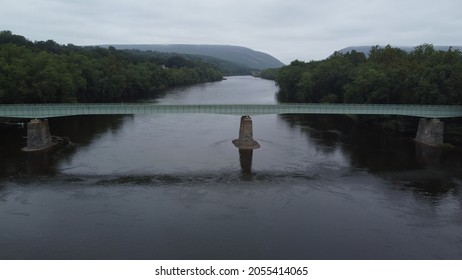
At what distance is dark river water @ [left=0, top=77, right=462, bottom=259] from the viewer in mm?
25625

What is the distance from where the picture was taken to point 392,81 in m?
67.9

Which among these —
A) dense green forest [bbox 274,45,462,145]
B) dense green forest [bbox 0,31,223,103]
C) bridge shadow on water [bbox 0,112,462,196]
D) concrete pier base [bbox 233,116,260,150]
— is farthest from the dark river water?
dense green forest [bbox 0,31,223,103]

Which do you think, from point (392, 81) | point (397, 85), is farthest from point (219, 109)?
point (392, 81)

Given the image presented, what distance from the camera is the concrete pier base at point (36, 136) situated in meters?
48.4

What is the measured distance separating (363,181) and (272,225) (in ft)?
48.0

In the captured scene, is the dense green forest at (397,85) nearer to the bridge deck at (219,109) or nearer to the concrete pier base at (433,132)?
the concrete pier base at (433,132)

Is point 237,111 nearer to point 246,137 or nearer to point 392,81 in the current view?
point 246,137

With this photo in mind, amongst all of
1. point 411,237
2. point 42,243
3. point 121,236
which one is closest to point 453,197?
point 411,237

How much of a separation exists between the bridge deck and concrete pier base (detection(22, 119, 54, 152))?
1.37m

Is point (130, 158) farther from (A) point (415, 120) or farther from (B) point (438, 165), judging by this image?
(A) point (415, 120)

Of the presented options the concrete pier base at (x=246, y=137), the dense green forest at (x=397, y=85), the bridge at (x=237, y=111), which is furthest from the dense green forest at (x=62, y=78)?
the dense green forest at (x=397, y=85)

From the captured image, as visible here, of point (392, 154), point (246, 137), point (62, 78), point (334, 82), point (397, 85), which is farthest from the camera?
point (334, 82)

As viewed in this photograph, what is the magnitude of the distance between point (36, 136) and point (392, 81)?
54.1 meters

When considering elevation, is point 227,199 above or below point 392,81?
below
